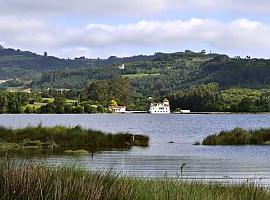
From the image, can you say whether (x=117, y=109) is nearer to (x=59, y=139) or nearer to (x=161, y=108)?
(x=161, y=108)

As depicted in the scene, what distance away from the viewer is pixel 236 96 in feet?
501

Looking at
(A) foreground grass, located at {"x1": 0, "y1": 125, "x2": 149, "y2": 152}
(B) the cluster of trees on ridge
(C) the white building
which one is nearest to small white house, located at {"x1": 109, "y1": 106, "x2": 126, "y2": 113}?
(C) the white building

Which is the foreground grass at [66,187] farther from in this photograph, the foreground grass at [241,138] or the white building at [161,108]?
the white building at [161,108]

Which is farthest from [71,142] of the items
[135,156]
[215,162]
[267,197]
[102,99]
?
[102,99]

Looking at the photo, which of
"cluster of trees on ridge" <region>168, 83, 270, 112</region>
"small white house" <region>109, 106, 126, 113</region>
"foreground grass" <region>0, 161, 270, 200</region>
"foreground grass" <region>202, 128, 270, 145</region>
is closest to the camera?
"foreground grass" <region>0, 161, 270, 200</region>

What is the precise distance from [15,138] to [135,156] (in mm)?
9172

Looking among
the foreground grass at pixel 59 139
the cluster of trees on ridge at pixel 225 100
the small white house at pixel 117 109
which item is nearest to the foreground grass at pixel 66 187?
the foreground grass at pixel 59 139

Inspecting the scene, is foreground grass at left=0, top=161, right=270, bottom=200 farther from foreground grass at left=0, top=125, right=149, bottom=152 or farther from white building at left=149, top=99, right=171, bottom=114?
white building at left=149, top=99, right=171, bottom=114

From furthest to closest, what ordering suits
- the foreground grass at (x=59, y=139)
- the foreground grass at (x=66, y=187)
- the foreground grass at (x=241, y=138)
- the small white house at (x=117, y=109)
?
the small white house at (x=117, y=109)
the foreground grass at (x=241, y=138)
the foreground grass at (x=59, y=139)
the foreground grass at (x=66, y=187)

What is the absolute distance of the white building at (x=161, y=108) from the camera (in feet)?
568

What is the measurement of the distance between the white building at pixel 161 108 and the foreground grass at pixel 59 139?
130346mm

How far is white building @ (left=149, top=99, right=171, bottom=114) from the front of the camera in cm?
17312

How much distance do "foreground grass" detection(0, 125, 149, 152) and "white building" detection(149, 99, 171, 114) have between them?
13035 cm

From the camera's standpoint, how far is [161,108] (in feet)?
573
